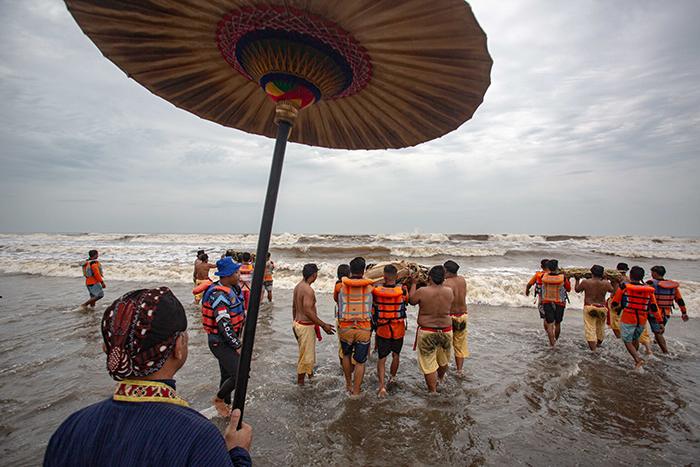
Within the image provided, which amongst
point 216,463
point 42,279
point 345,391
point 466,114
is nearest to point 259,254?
point 216,463

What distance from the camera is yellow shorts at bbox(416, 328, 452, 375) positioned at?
16.0ft

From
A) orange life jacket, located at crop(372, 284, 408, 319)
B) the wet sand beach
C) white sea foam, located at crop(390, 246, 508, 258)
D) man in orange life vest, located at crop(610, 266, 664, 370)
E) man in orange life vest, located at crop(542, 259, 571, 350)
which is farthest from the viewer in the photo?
white sea foam, located at crop(390, 246, 508, 258)

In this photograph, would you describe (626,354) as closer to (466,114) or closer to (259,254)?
(466,114)

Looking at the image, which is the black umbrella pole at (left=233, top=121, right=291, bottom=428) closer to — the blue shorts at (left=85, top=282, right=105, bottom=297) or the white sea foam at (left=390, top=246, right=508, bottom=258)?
the blue shorts at (left=85, top=282, right=105, bottom=297)

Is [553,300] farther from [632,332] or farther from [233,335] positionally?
[233,335]

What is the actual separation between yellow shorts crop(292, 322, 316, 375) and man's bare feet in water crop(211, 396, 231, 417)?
3.95ft

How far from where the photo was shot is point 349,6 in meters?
1.54

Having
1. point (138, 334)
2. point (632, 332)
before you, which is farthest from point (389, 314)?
point (632, 332)

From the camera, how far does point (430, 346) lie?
4.91 m

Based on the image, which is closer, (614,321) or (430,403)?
(430,403)

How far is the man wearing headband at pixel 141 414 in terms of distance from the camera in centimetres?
106

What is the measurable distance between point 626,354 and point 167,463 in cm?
864

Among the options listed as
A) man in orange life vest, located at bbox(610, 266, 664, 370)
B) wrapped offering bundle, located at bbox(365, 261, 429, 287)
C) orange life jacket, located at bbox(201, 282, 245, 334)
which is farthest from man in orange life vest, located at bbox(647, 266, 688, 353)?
Result: orange life jacket, located at bbox(201, 282, 245, 334)

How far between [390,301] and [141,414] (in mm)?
4165
